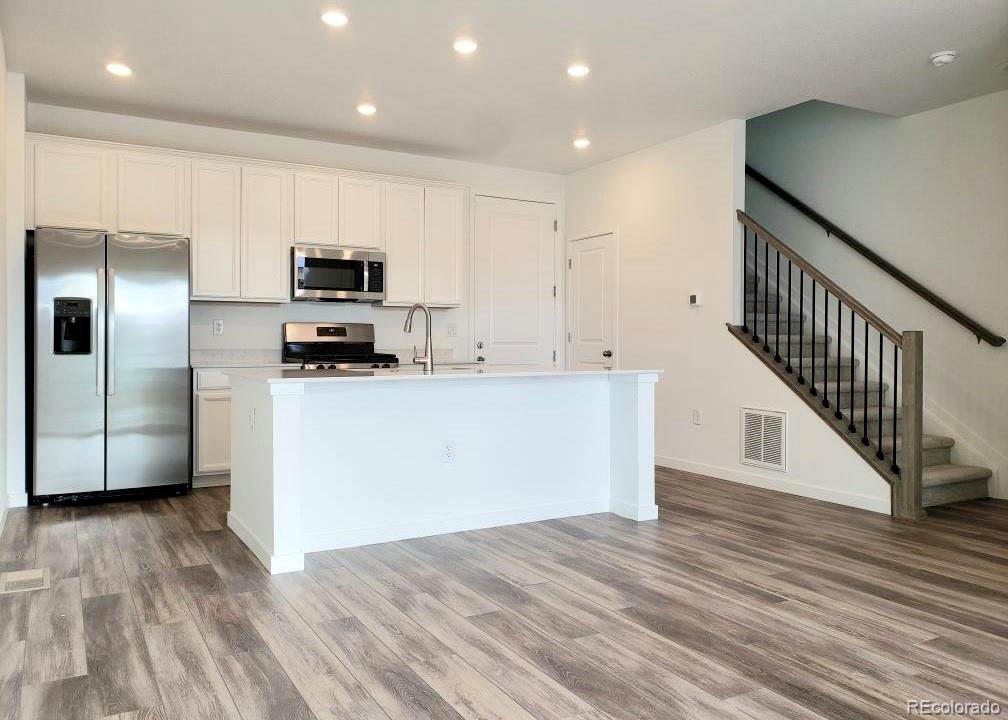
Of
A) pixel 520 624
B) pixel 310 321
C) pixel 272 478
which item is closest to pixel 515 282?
pixel 310 321

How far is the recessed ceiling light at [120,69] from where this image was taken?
459 centimetres

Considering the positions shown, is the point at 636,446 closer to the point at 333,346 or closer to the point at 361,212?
the point at 333,346

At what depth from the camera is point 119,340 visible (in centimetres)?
496

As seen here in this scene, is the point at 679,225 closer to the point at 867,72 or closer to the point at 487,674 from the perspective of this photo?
the point at 867,72

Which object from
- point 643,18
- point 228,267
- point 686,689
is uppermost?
point 643,18

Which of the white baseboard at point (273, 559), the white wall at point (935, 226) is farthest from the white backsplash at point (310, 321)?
the white wall at point (935, 226)

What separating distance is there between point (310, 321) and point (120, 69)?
234 cm

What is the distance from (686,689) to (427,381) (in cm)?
217

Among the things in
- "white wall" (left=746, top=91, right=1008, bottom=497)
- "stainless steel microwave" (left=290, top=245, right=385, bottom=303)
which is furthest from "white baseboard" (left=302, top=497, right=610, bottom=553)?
"white wall" (left=746, top=91, right=1008, bottom=497)

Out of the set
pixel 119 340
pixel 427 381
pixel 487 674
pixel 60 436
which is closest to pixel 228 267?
pixel 119 340

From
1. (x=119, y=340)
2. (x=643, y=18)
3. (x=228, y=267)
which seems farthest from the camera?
(x=228, y=267)

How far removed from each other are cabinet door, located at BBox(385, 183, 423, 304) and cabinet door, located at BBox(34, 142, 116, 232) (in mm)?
2089

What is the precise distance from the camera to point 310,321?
6262 mm

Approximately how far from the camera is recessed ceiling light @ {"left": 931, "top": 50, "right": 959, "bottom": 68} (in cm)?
432
